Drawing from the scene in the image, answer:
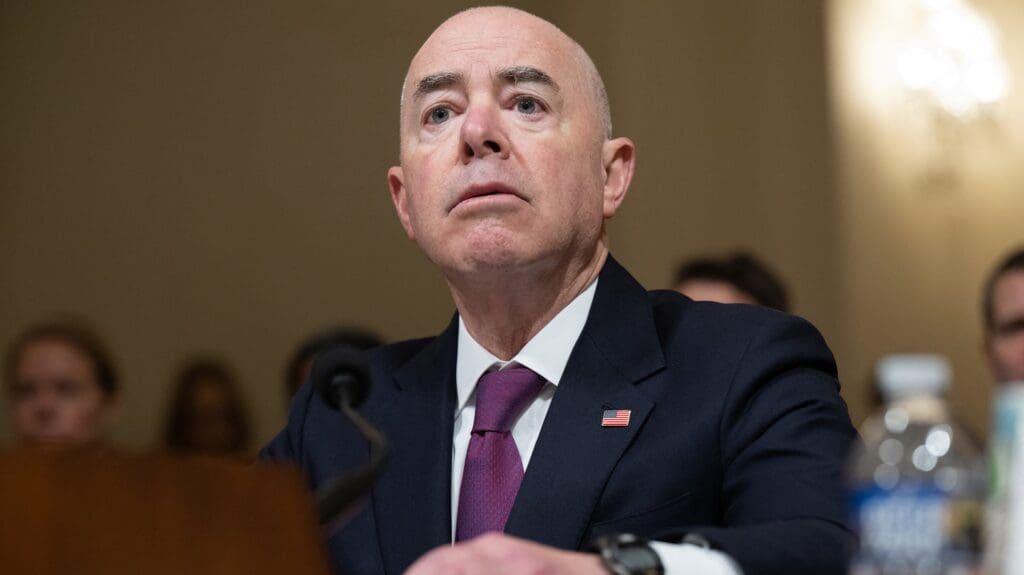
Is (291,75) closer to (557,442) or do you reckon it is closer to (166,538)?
(557,442)

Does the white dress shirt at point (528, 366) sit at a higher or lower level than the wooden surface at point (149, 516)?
higher

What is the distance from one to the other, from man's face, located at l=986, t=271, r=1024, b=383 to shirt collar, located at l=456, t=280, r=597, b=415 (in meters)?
1.50

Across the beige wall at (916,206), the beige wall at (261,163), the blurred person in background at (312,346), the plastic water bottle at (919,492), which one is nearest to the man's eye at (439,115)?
the plastic water bottle at (919,492)

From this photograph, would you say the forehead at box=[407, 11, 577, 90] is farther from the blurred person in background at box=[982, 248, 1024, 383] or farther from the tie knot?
the blurred person in background at box=[982, 248, 1024, 383]

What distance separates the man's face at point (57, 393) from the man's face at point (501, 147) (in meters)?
1.96

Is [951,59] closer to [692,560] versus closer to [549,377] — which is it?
[549,377]

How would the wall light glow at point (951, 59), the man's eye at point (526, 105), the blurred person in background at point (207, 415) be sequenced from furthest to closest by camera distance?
1. the wall light glow at point (951, 59)
2. the blurred person in background at point (207, 415)
3. the man's eye at point (526, 105)

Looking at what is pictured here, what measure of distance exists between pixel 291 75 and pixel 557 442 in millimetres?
4980

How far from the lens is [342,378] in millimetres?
Result: 1753

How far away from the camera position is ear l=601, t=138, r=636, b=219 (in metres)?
2.53

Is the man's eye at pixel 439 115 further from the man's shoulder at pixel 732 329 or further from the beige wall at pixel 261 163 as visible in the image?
the beige wall at pixel 261 163

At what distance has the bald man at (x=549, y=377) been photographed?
6.64 feet

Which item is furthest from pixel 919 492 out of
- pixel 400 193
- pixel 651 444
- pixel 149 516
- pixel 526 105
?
pixel 400 193

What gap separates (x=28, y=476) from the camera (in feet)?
4.04
